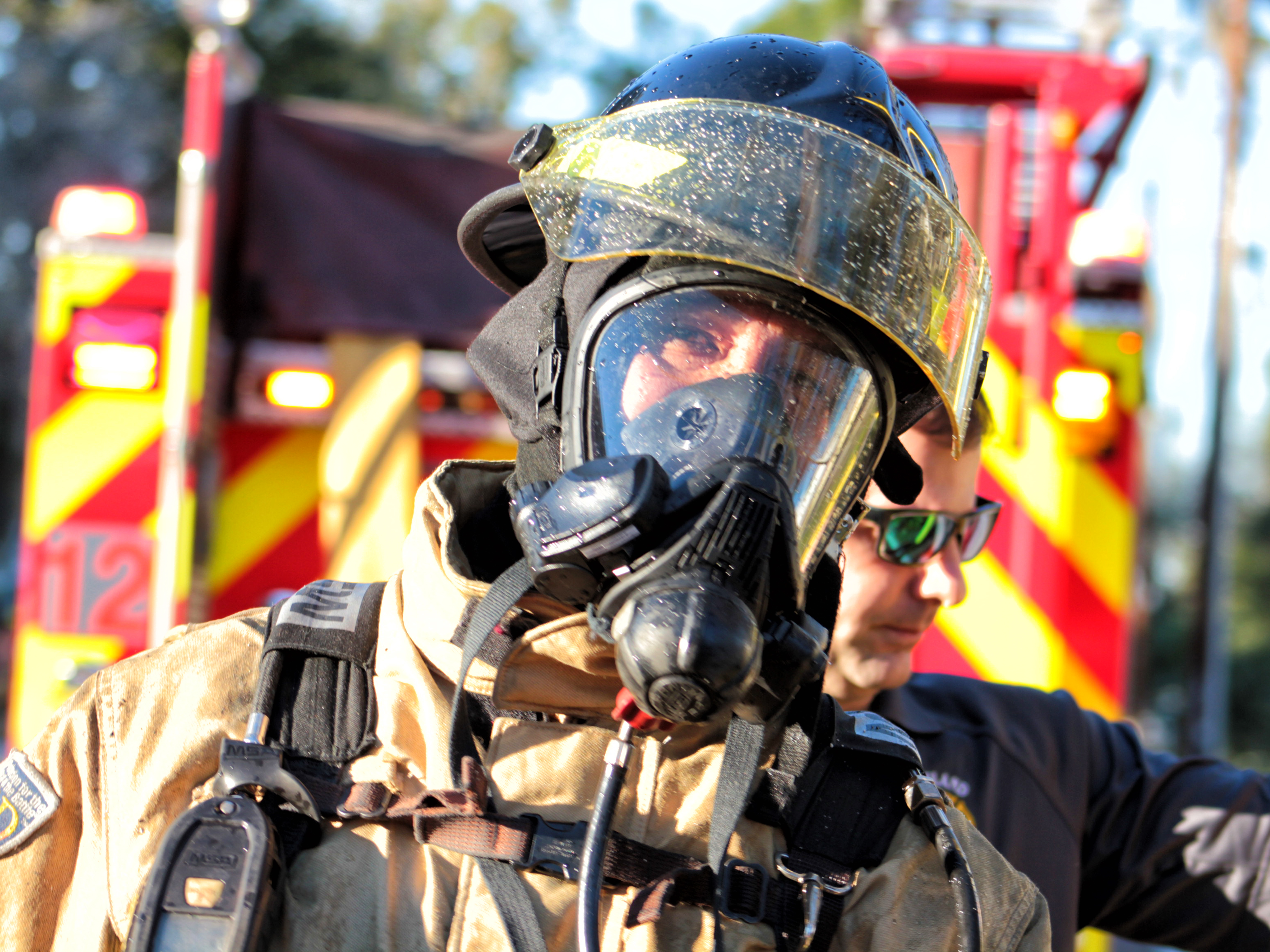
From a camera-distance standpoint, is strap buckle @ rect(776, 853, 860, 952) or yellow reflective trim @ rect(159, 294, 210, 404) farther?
yellow reflective trim @ rect(159, 294, 210, 404)

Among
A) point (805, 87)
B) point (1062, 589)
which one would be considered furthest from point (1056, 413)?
point (805, 87)

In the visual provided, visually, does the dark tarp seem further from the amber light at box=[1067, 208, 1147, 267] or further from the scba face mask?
the scba face mask

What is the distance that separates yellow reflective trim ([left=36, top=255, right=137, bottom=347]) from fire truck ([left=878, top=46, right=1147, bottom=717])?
1963 mm

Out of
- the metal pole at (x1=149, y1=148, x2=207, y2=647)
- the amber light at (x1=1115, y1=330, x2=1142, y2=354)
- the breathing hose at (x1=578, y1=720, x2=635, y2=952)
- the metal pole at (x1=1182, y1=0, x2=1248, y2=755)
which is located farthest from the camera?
the metal pole at (x1=1182, y1=0, x2=1248, y2=755)

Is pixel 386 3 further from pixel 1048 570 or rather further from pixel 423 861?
pixel 423 861

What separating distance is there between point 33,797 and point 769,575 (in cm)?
81

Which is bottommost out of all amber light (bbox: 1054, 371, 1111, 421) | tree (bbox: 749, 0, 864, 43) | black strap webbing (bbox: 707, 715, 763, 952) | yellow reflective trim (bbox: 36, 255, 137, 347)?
black strap webbing (bbox: 707, 715, 763, 952)

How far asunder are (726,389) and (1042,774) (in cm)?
118

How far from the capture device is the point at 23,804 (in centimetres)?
143

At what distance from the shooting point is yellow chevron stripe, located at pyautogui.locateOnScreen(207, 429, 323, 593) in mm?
3615

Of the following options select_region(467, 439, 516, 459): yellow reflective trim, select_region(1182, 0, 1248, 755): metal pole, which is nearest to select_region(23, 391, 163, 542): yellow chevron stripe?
select_region(467, 439, 516, 459): yellow reflective trim

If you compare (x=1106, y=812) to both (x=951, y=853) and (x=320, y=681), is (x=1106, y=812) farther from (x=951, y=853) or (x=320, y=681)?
(x=320, y=681)

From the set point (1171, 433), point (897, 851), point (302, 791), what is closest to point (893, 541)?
point (897, 851)

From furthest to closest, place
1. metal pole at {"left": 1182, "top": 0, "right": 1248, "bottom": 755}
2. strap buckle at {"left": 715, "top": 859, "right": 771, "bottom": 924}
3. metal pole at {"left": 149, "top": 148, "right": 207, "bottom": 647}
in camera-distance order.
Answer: metal pole at {"left": 1182, "top": 0, "right": 1248, "bottom": 755} < metal pole at {"left": 149, "top": 148, "right": 207, "bottom": 647} < strap buckle at {"left": 715, "top": 859, "right": 771, "bottom": 924}
